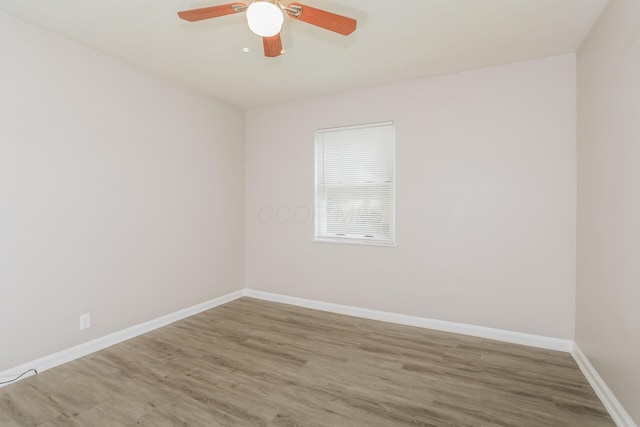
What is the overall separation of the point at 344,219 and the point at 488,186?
1.60 metres

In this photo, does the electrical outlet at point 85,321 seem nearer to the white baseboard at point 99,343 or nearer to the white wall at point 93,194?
the white wall at point 93,194

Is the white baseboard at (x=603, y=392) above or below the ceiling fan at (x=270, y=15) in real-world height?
below

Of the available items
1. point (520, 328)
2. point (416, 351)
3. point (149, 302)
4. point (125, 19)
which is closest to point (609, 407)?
point (520, 328)

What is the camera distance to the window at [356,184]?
3.58 metres

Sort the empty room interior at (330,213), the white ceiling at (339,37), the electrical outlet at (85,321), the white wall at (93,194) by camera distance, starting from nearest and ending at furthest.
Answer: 1. the empty room interior at (330,213)
2. the white ceiling at (339,37)
3. the white wall at (93,194)
4. the electrical outlet at (85,321)

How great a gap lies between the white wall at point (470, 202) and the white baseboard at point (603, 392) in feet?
1.10

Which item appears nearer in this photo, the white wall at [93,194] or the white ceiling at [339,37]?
the white ceiling at [339,37]

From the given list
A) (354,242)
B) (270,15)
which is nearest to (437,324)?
(354,242)

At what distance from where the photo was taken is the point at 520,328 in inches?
116

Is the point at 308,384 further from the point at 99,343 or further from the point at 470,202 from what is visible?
the point at 470,202

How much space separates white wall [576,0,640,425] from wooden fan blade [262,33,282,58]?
2042 mm

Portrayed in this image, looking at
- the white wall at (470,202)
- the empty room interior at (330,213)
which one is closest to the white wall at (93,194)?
the empty room interior at (330,213)

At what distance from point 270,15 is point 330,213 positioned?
2.61 metres

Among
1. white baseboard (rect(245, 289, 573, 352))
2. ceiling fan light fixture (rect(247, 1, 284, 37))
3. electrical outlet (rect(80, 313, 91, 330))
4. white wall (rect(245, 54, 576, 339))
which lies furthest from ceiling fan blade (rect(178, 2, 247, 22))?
white baseboard (rect(245, 289, 573, 352))
